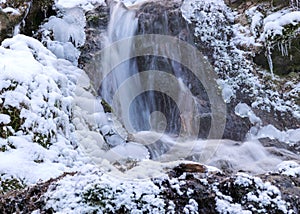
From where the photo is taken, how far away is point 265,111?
7.16 meters

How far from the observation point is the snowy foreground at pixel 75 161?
230 cm

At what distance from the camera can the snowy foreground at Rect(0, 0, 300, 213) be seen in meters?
2.30

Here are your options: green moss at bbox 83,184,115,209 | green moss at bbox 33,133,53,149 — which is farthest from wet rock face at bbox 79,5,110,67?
green moss at bbox 83,184,115,209

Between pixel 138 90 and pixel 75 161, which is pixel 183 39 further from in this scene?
pixel 75 161

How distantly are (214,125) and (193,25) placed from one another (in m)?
2.16

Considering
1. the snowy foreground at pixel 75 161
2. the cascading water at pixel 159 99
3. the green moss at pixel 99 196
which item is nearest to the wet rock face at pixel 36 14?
the snowy foreground at pixel 75 161

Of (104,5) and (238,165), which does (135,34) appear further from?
(238,165)

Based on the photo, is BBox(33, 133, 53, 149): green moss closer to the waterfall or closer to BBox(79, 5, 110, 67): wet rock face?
the waterfall

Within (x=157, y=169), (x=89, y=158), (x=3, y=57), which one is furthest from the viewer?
(x=3, y=57)

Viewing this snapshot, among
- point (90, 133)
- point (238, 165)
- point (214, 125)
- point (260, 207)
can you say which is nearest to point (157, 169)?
point (260, 207)

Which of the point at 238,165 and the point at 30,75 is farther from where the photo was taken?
the point at 238,165

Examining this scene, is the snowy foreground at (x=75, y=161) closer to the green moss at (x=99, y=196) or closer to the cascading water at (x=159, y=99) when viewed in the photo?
the green moss at (x=99, y=196)

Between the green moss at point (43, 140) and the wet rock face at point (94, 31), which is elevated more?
the wet rock face at point (94, 31)

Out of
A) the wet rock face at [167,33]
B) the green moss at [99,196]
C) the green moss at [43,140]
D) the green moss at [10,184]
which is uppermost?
the wet rock face at [167,33]
